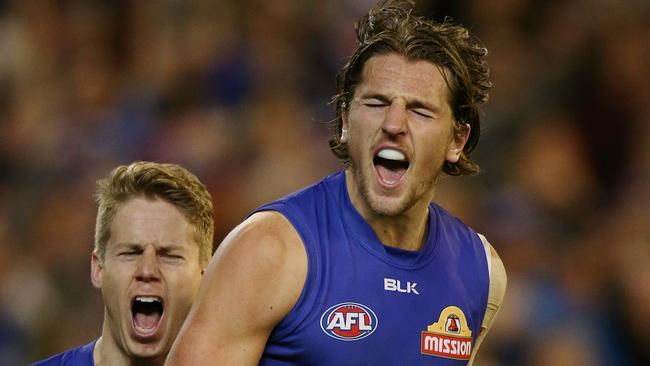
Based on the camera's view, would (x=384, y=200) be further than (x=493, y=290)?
No

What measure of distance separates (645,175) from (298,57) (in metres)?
2.56

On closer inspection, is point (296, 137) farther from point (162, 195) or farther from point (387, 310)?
point (387, 310)

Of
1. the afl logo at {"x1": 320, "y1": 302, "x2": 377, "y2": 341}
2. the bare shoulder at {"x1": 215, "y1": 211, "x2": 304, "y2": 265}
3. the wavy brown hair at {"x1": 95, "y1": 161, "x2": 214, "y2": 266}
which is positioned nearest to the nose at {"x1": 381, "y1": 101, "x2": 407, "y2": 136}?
the bare shoulder at {"x1": 215, "y1": 211, "x2": 304, "y2": 265}

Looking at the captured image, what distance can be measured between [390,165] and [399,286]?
0.37m

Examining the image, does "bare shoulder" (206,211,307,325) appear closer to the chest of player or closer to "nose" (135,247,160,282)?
the chest of player

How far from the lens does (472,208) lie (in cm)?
714

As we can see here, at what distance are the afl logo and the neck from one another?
294mm

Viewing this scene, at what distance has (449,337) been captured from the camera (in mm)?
4027

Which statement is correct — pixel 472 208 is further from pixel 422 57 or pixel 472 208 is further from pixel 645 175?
pixel 422 57

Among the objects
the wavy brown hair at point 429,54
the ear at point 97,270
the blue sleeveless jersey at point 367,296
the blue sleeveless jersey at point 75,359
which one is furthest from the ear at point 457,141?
the blue sleeveless jersey at point 75,359

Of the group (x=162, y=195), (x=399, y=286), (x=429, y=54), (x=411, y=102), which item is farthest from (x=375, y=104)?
(x=162, y=195)

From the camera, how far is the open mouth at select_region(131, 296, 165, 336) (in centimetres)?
451

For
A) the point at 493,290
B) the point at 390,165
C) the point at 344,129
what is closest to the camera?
the point at 390,165

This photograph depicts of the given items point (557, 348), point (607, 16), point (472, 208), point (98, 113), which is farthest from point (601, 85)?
point (98, 113)
